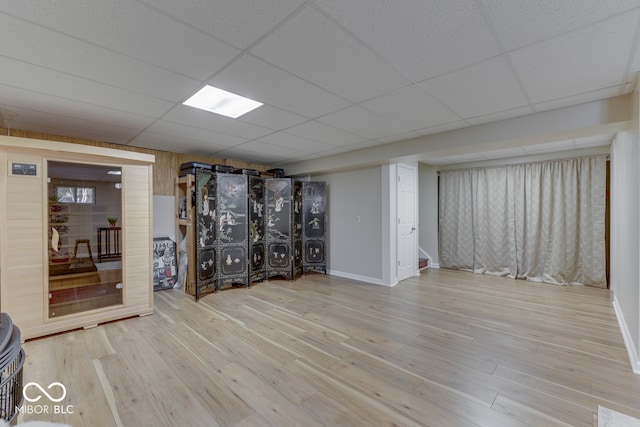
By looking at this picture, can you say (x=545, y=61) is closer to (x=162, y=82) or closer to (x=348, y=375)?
(x=348, y=375)

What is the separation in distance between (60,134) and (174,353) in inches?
132

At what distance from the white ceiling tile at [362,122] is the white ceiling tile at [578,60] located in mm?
1313

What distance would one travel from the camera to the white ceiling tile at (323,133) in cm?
338

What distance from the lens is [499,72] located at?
82.4 inches

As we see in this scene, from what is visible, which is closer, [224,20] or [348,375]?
[224,20]

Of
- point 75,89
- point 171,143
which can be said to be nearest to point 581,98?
point 75,89

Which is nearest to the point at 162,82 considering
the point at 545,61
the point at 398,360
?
the point at 545,61

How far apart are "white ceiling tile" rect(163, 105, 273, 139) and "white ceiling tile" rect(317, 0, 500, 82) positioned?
1961mm

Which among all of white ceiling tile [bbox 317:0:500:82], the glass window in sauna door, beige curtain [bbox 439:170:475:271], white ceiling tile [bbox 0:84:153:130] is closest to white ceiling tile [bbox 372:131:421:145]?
white ceiling tile [bbox 317:0:500:82]

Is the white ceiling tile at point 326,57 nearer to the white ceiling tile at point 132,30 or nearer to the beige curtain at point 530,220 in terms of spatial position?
the white ceiling tile at point 132,30

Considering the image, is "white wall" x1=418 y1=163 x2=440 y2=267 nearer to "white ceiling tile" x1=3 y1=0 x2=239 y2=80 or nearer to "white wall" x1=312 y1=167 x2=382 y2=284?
"white wall" x1=312 y1=167 x2=382 y2=284

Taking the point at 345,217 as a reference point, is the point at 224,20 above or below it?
above

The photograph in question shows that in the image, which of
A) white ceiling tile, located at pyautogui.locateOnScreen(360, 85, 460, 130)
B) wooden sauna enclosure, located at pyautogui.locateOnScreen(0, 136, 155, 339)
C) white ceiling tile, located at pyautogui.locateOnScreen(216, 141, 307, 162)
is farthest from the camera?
white ceiling tile, located at pyautogui.locateOnScreen(216, 141, 307, 162)

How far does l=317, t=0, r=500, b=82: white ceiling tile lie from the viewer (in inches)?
55.9
